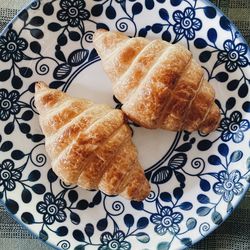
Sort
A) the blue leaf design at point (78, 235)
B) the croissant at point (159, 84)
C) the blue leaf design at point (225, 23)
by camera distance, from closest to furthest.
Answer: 1. the croissant at point (159, 84)
2. the blue leaf design at point (225, 23)
3. the blue leaf design at point (78, 235)

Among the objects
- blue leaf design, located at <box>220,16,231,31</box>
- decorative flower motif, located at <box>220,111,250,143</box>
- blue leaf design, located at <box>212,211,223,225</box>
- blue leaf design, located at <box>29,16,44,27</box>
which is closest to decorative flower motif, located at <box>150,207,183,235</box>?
blue leaf design, located at <box>212,211,223,225</box>

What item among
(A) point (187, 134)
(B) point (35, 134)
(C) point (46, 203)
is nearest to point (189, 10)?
(A) point (187, 134)

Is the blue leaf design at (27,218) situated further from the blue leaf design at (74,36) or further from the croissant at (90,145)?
the blue leaf design at (74,36)

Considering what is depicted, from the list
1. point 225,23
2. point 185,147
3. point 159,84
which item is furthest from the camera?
point 185,147

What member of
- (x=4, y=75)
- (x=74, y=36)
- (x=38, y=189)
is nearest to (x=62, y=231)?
(x=38, y=189)

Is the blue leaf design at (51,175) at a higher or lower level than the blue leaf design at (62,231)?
higher

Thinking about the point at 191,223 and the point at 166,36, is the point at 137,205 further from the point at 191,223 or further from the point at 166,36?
the point at 166,36

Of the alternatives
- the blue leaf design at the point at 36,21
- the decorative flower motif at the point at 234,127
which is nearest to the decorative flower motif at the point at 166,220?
the decorative flower motif at the point at 234,127
